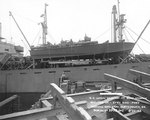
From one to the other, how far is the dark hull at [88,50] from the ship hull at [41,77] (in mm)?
2405

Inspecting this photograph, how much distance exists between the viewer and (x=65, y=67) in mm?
14523

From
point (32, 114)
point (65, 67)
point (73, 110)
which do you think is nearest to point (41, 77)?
point (65, 67)

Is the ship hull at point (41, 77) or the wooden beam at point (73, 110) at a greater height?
the wooden beam at point (73, 110)

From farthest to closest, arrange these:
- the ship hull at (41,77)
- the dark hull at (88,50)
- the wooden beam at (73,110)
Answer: the dark hull at (88,50) < the ship hull at (41,77) < the wooden beam at (73,110)

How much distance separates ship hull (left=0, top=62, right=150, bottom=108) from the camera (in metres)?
13.1

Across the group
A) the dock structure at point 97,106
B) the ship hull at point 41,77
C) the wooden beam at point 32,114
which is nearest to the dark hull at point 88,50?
the ship hull at point 41,77

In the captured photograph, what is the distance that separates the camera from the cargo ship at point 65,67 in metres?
13.7

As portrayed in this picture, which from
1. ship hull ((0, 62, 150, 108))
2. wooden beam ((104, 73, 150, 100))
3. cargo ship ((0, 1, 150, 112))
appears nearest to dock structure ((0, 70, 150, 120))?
wooden beam ((104, 73, 150, 100))

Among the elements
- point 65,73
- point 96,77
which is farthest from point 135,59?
point 65,73

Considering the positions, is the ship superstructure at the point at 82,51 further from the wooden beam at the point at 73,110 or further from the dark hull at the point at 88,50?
the wooden beam at the point at 73,110

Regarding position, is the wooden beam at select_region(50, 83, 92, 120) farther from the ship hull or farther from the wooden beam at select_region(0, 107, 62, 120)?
the ship hull

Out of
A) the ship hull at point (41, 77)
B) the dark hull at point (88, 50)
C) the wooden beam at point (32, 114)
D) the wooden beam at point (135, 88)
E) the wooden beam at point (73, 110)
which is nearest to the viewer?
the wooden beam at point (73, 110)

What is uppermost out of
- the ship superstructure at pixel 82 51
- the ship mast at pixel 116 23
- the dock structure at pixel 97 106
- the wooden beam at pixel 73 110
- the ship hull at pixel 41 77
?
the ship mast at pixel 116 23

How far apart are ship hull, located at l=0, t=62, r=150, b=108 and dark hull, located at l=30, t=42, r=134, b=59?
7.89 ft
